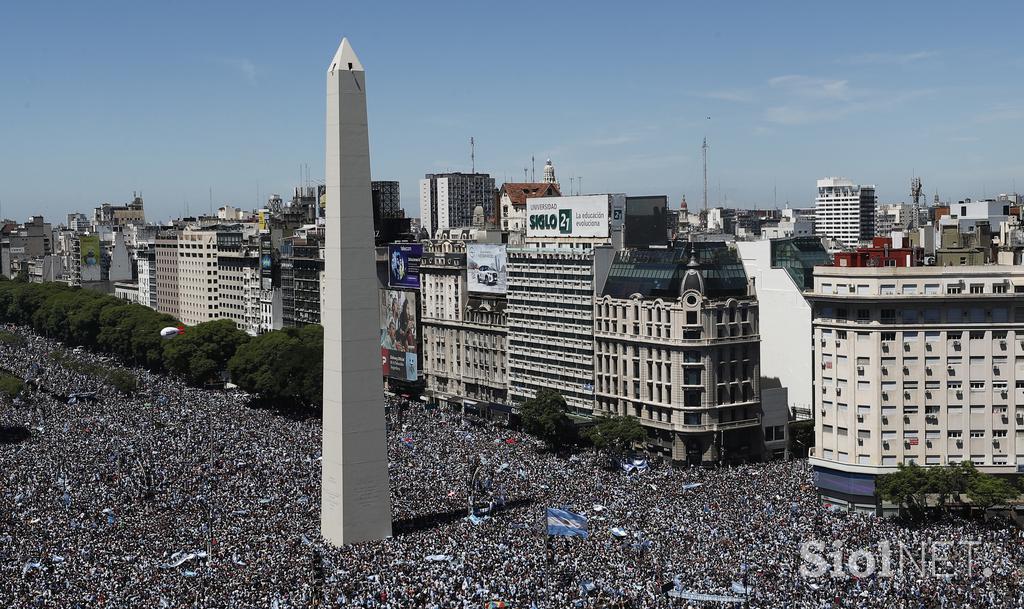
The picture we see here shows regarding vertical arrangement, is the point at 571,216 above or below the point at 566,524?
above

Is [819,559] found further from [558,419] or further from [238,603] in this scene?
[558,419]

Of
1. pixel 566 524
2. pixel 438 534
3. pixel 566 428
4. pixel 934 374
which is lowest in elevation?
pixel 438 534

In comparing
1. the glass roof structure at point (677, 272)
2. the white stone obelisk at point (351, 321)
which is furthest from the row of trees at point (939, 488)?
the white stone obelisk at point (351, 321)

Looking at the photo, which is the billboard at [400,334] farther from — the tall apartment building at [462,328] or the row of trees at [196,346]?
the row of trees at [196,346]

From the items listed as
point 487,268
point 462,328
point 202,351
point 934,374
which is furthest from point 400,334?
point 934,374

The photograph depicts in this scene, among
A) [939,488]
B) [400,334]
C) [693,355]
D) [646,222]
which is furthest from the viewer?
[400,334]

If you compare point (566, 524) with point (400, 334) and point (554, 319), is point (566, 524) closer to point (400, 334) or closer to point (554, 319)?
point (554, 319)

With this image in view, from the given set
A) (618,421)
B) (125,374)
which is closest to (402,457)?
(618,421)
